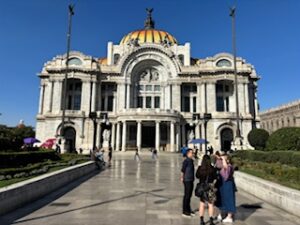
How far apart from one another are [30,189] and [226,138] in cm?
4974

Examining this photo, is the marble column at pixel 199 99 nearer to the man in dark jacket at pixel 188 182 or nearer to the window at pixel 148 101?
the window at pixel 148 101

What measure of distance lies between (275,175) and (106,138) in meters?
38.5

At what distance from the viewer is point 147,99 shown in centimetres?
5831

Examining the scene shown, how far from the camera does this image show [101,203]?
9.59 meters

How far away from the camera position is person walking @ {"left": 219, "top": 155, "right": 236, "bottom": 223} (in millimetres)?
7628

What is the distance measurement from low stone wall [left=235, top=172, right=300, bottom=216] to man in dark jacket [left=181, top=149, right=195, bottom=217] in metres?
3.33

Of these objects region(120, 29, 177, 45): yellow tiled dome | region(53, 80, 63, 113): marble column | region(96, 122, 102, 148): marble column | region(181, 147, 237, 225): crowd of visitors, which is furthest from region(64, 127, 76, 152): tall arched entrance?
region(181, 147, 237, 225): crowd of visitors

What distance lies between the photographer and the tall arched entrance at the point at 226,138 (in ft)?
178

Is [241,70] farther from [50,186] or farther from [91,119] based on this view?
[50,186]

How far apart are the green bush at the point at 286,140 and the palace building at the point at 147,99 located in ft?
82.7

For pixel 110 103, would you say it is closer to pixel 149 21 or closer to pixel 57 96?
pixel 57 96

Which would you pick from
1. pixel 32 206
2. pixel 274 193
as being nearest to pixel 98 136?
pixel 32 206

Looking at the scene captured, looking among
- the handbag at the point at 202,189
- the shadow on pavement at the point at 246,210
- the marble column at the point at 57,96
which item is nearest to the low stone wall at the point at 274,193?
the shadow on pavement at the point at 246,210

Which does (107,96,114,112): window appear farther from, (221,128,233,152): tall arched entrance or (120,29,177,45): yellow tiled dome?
(221,128,233,152): tall arched entrance
